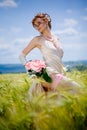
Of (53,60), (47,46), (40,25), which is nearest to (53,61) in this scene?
(53,60)

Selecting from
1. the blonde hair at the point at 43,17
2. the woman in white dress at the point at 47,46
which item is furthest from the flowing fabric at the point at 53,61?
the blonde hair at the point at 43,17

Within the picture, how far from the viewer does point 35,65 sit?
240 centimetres

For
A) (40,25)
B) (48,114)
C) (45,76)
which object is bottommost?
(45,76)

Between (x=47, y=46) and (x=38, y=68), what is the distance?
285mm

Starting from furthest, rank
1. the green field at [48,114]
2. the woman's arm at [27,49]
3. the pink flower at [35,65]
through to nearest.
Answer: the woman's arm at [27,49] < the pink flower at [35,65] < the green field at [48,114]

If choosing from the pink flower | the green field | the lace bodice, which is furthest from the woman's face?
the green field

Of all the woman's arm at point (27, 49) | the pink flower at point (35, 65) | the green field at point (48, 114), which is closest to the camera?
the green field at point (48, 114)

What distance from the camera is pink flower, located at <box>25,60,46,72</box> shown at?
2.38 metres

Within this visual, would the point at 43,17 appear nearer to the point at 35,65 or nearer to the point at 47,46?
the point at 47,46

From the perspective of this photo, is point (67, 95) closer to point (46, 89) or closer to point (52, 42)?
point (46, 89)

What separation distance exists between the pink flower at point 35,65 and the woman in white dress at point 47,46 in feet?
0.20

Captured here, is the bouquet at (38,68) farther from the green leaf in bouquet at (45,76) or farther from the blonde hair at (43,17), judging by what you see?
the blonde hair at (43,17)

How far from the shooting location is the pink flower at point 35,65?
238 cm

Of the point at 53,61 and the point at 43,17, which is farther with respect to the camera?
the point at 43,17
